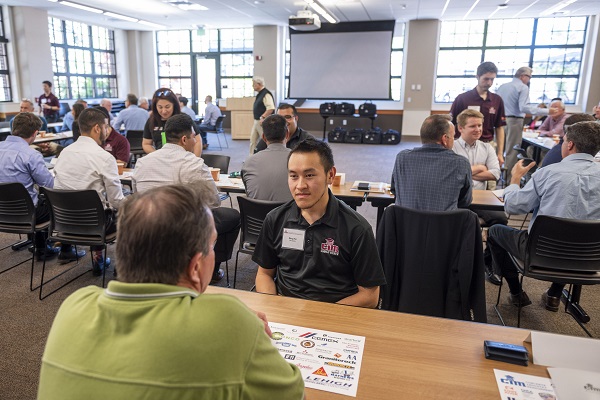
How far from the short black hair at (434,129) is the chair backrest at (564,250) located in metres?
0.81

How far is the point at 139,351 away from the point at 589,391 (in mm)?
1063

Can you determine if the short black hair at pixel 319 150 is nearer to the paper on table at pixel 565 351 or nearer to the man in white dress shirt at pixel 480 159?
the paper on table at pixel 565 351

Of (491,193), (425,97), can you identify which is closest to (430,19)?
(425,97)

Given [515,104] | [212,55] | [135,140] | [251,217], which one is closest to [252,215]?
[251,217]

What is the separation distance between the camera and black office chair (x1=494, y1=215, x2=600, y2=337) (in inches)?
97.1

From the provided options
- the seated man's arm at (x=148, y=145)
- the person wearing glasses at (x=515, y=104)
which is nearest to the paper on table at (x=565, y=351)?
the seated man's arm at (x=148, y=145)

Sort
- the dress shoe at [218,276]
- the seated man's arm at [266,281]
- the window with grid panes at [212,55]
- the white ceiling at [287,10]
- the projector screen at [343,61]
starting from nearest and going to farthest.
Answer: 1. the seated man's arm at [266,281]
2. the dress shoe at [218,276]
3. the white ceiling at [287,10]
4. the projector screen at [343,61]
5. the window with grid panes at [212,55]

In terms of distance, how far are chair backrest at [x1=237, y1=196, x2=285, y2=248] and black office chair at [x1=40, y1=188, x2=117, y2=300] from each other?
3.14ft

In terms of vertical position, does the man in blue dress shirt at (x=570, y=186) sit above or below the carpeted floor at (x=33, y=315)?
above

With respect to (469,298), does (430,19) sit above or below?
above

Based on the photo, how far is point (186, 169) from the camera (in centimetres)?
312

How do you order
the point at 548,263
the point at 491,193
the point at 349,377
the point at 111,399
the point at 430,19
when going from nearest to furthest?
the point at 111,399
the point at 349,377
the point at 548,263
the point at 491,193
the point at 430,19

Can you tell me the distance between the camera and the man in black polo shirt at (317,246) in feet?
5.96

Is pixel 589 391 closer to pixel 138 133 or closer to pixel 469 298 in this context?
pixel 469 298
